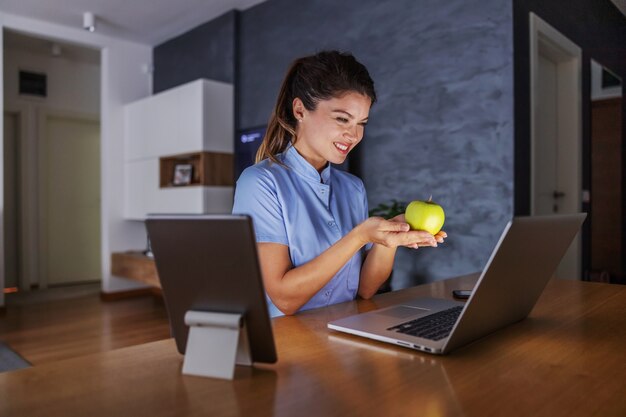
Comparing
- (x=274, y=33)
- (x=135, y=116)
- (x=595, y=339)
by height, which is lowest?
(x=595, y=339)

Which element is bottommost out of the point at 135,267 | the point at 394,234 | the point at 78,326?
the point at 78,326

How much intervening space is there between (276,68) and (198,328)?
158 inches

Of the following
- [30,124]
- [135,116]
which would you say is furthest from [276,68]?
[30,124]

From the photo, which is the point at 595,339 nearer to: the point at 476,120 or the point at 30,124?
the point at 476,120

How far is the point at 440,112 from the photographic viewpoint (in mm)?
3359

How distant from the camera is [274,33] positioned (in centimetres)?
457

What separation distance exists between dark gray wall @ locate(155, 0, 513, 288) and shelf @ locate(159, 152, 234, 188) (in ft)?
4.59

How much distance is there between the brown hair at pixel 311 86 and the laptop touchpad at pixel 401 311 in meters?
0.57

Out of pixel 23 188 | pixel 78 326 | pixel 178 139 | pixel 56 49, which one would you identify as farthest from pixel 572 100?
pixel 23 188

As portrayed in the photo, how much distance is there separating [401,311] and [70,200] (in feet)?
21.0

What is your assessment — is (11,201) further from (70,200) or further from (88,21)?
(88,21)

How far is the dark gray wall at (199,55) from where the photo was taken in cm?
495

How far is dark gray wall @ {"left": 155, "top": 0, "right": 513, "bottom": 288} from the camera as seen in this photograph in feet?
10.2

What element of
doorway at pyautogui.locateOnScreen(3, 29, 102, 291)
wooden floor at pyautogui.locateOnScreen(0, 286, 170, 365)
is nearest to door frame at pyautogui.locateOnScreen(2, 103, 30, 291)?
doorway at pyautogui.locateOnScreen(3, 29, 102, 291)
